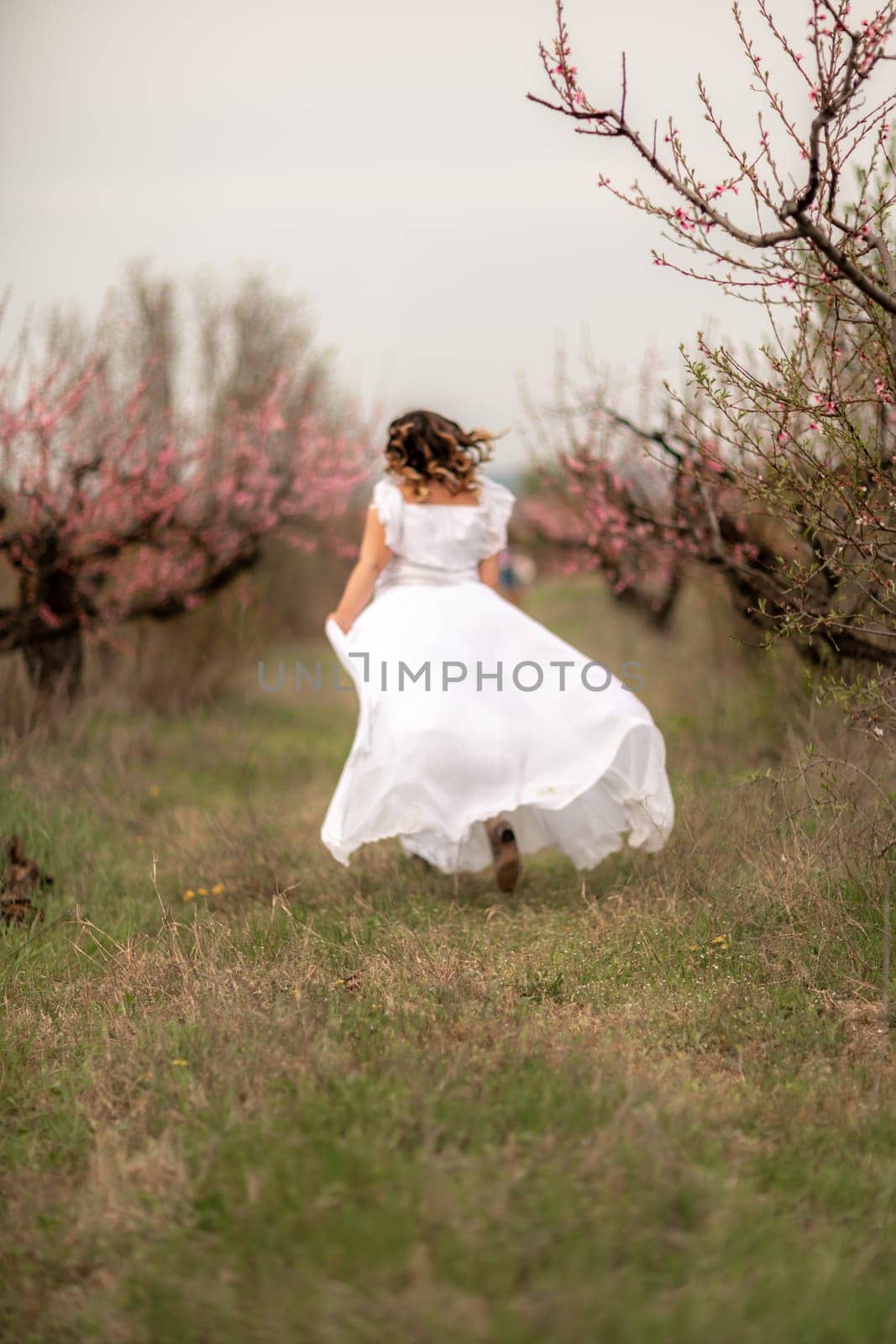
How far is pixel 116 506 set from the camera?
818 centimetres

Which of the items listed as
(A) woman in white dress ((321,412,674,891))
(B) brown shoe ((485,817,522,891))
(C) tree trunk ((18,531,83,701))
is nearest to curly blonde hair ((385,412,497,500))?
(A) woman in white dress ((321,412,674,891))

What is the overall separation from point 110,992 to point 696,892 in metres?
2.03

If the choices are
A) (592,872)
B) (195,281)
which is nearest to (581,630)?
(195,281)

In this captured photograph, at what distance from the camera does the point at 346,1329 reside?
77.2 inches

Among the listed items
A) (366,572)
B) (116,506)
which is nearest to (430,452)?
(366,572)

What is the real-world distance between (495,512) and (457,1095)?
319cm

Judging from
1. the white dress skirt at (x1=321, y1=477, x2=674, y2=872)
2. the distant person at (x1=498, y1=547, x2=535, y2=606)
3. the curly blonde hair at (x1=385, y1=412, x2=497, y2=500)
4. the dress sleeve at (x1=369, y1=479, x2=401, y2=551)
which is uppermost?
the curly blonde hair at (x1=385, y1=412, x2=497, y2=500)

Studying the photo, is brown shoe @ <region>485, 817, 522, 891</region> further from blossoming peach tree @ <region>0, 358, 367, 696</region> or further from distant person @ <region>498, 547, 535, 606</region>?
distant person @ <region>498, 547, 535, 606</region>

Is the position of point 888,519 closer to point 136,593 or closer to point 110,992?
point 110,992

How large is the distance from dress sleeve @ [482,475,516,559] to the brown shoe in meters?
1.32

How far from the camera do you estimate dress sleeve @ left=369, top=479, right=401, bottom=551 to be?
5176 millimetres

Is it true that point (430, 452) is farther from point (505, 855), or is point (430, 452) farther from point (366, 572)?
point (505, 855)

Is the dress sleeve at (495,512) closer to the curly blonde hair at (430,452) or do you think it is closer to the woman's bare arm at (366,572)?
the curly blonde hair at (430,452)

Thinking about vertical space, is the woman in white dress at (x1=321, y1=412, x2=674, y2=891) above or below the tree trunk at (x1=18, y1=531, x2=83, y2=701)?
above
